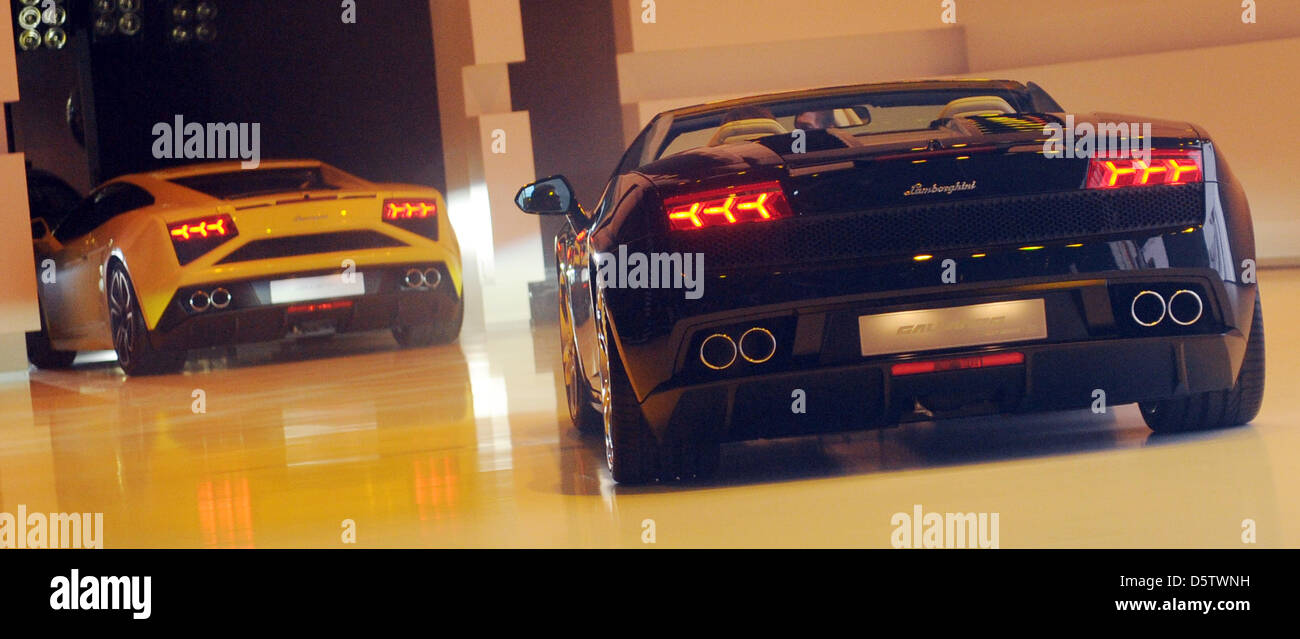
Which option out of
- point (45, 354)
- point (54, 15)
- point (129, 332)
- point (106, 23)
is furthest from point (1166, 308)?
point (54, 15)

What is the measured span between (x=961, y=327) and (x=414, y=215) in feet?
20.1

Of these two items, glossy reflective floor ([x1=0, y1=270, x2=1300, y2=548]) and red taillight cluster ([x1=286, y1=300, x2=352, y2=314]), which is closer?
glossy reflective floor ([x1=0, y1=270, x2=1300, y2=548])

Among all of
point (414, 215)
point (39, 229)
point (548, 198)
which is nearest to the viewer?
point (548, 198)

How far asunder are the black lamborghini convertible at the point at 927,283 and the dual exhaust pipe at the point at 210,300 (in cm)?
556

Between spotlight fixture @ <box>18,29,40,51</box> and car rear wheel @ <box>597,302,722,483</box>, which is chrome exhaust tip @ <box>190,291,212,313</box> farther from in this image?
spotlight fixture @ <box>18,29,40,51</box>

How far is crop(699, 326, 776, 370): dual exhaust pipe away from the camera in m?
3.46

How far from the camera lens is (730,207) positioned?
3490 millimetres

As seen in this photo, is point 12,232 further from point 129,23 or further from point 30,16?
point 30,16

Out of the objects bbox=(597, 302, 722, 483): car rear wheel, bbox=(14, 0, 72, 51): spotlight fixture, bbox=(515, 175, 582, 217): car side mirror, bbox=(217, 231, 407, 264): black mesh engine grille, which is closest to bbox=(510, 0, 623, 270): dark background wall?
bbox=(217, 231, 407, 264): black mesh engine grille

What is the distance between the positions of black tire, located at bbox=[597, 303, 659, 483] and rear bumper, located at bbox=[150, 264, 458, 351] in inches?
210

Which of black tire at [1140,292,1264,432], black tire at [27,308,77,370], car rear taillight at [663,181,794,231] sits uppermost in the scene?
car rear taillight at [663,181,794,231]
